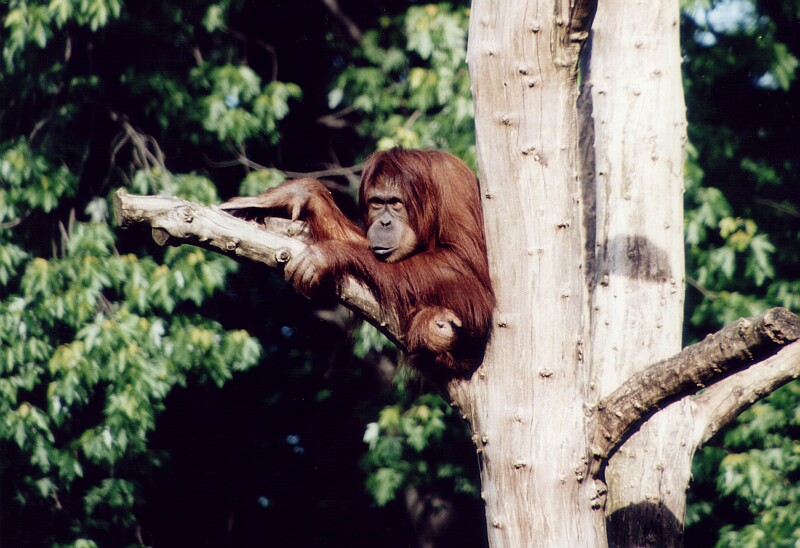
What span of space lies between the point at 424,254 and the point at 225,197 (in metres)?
4.02

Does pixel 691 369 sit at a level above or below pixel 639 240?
below

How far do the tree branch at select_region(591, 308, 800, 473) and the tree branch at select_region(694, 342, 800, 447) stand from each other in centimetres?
76

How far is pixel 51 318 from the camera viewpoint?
5.91m

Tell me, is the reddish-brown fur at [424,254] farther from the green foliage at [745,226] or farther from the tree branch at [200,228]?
the green foliage at [745,226]

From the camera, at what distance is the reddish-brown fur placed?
127 inches

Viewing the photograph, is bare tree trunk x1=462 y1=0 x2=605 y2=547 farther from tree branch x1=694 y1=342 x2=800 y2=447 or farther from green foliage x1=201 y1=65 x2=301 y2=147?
green foliage x1=201 y1=65 x2=301 y2=147

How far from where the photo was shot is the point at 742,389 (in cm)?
362

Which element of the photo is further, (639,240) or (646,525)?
(639,240)

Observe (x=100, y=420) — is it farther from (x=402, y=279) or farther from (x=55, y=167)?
(x=402, y=279)

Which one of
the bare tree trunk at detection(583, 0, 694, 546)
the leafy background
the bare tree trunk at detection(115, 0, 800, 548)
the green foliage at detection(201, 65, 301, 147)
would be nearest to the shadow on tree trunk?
the bare tree trunk at detection(583, 0, 694, 546)

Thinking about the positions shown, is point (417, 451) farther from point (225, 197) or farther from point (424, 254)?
point (424, 254)

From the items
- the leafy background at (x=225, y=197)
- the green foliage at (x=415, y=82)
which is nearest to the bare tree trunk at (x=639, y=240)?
the green foliage at (x=415, y=82)

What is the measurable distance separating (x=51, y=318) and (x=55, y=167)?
1.05 m

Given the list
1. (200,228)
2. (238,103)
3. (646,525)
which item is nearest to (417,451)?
(238,103)
